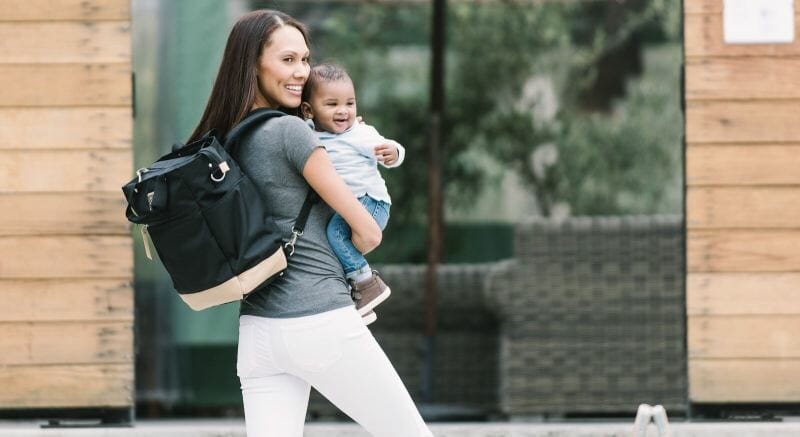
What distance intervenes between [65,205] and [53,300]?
33 centimetres

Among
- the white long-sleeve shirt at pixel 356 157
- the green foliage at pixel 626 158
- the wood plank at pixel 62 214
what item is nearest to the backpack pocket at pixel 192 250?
the white long-sleeve shirt at pixel 356 157

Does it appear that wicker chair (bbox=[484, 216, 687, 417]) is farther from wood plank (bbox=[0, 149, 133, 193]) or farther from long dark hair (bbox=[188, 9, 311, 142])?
long dark hair (bbox=[188, 9, 311, 142])

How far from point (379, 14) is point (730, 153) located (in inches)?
166

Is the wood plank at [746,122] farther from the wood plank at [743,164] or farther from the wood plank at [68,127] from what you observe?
the wood plank at [68,127]

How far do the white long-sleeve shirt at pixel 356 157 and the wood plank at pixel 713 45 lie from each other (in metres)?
1.78

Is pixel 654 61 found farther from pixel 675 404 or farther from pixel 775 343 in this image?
pixel 775 343

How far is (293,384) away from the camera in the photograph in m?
3.08

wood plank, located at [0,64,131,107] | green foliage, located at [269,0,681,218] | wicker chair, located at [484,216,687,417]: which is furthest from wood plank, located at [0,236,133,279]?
green foliage, located at [269,0,681,218]

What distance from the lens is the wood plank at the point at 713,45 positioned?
4.50m

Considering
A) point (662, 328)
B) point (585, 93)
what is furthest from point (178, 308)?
point (585, 93)

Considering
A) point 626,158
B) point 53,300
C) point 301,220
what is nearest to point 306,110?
point 301,220

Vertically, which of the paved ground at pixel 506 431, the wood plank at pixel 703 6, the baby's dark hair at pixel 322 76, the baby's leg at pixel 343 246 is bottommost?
the paved ground at pixel 506 431

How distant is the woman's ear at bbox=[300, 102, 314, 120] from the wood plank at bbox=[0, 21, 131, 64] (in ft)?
4.74

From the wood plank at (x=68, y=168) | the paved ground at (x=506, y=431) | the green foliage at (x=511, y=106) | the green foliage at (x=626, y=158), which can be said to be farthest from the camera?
the green foliage at (x=626, y=158)
